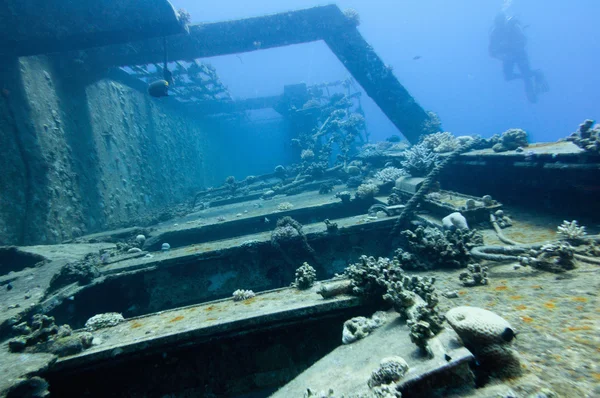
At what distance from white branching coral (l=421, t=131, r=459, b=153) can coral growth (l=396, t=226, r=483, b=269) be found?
489cm

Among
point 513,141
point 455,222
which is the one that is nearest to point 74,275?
point 455,222

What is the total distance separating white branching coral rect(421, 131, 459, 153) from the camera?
27.2 ft

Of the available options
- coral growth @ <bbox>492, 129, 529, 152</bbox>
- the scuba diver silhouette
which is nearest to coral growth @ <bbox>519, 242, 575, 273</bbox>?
coral growth @ <bbox>492, 129, 529, 152</bbox>

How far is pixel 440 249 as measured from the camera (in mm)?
3916

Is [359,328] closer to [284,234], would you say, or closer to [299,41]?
[284,234]

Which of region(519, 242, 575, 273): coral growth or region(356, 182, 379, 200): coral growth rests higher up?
region(356, 182, 379, 200): coral growth

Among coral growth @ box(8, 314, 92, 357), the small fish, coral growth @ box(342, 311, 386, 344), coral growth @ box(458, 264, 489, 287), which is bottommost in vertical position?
coral growth @ box(342, 311, 386, 344)

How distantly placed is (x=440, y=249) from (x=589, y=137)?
3149 millimetres

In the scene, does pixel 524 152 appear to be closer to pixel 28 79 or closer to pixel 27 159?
pixel 27 159

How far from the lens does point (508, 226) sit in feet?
15.3

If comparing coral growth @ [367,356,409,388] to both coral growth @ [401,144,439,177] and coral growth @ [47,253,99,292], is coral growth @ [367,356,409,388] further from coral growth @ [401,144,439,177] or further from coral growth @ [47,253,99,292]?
coral growth @ [401,144,439,177]

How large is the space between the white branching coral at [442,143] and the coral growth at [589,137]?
137 inches

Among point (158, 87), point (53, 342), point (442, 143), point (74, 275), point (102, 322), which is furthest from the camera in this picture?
point (442, 143)

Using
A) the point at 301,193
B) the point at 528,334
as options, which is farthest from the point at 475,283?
the point at 301,193
